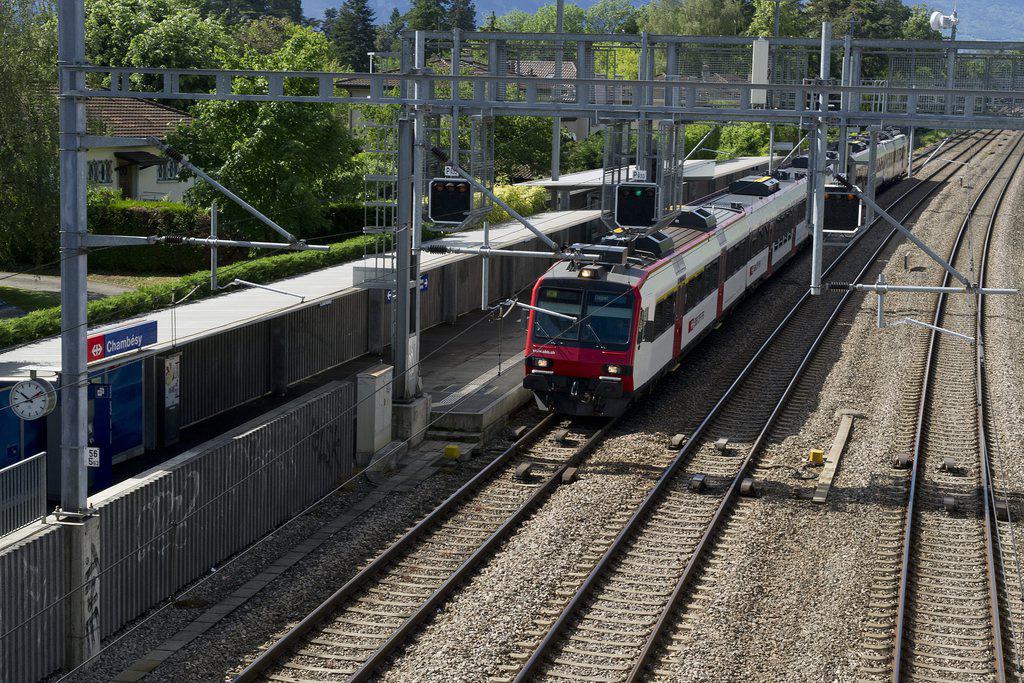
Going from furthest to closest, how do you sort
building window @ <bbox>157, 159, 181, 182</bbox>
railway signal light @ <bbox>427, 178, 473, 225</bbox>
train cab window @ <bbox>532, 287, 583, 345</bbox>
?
building window @ <bbox>157, 159, 181, 182</bbox>
train cab window @ <bbox>532, 287, 583, 345</bbox>
railway signal light @ <bbox>427, 178, 473, 225</bbox>

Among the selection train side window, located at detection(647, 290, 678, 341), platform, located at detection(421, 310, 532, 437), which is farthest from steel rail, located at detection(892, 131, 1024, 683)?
platform, located at detection(421, 310, 532, 437)

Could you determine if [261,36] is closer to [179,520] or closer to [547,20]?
[547,20]

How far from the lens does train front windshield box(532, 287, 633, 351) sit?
68.2ft

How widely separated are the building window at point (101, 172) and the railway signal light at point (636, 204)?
24512 millimetres

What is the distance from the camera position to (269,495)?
15930mm

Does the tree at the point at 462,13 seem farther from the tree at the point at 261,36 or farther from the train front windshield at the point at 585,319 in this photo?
the train front windshield at the point at 585,319

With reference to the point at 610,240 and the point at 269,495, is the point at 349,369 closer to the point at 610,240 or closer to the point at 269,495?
the point at 610,240

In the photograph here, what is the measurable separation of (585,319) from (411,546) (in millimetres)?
6490

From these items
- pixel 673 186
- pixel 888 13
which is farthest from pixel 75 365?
pixel 888 13

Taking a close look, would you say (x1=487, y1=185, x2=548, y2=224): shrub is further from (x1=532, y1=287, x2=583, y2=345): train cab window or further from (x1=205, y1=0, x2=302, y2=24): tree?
(x1=205, y1=0, x2=302, y2=24): tree

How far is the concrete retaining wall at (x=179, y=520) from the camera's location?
11.4 meters

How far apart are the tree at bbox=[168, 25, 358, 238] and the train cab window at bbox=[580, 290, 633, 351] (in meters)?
13.7

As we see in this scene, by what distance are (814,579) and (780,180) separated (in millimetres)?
25004

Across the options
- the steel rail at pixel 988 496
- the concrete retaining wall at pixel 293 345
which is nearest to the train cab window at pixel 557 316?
the concrete retaining wall at pixel 293 345
